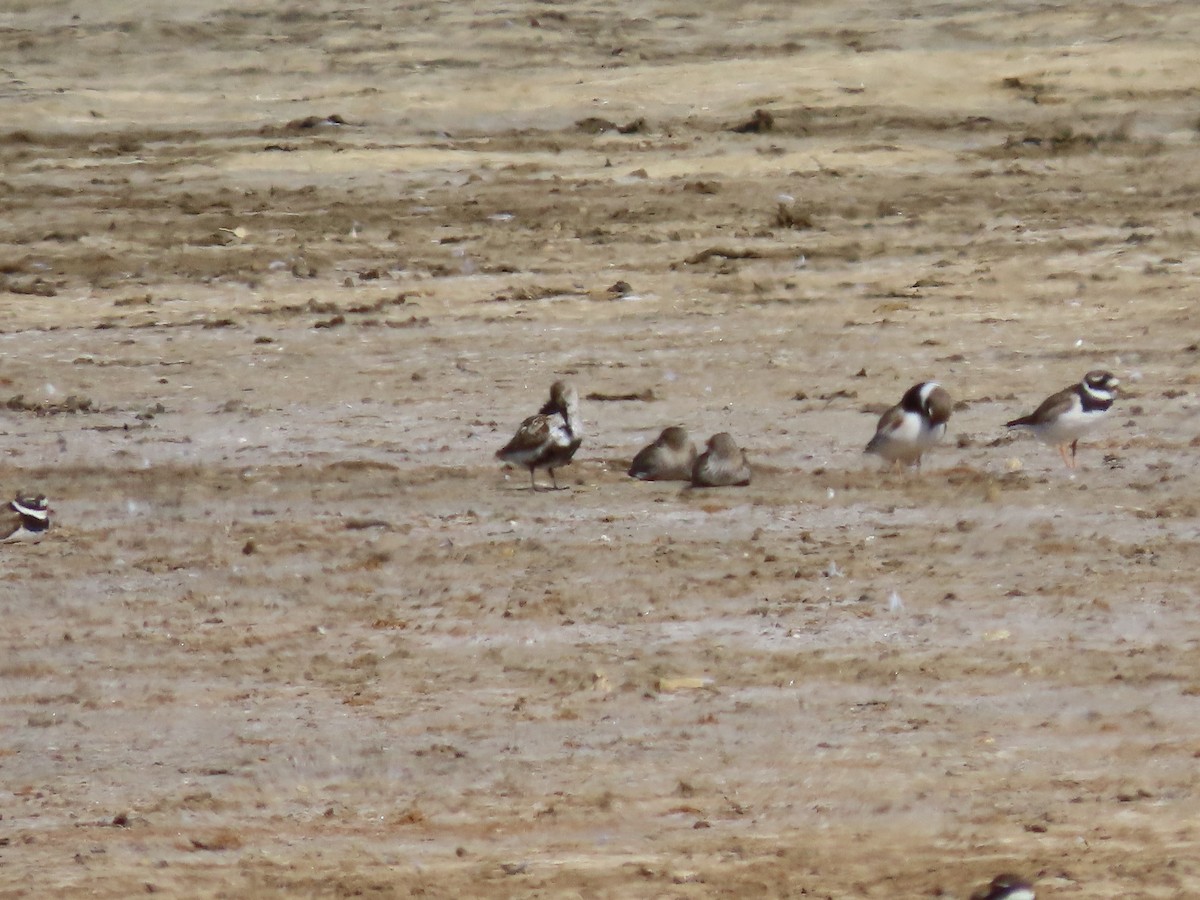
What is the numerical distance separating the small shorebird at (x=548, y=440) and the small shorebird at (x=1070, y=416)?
98.0 inches

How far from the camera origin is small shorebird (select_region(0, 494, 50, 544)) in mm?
10852

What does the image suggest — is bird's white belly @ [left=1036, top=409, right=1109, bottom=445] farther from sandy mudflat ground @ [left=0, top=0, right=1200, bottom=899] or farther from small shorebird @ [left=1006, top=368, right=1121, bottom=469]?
sandy mudflat ground @ [left=0, top=0, right=1200, bottom=899]

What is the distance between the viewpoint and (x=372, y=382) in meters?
14.4

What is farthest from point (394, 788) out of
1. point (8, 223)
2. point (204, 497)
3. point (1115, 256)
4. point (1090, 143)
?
point (1090, 143)

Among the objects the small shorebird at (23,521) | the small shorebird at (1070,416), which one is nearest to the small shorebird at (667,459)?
the small shorebird at (1070,416)

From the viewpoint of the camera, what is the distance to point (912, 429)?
11.6 metres

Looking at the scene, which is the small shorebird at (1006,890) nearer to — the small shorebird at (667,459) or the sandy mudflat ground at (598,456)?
the sandy mudflat ground at (598,456)

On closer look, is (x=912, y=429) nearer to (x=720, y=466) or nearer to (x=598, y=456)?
(x=720, y=466)

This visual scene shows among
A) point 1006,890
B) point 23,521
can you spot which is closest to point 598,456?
point 23,521

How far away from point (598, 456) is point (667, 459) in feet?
3.23

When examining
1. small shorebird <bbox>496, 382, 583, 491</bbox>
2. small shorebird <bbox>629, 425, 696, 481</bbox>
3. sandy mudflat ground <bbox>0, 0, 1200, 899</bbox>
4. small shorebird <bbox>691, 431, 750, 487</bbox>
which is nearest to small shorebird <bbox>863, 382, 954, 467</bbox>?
sandy mudflat ground <bbox>0, 0, 1200, 899</bbox>

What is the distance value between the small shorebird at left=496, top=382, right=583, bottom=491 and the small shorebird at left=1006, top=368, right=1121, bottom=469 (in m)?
2.49

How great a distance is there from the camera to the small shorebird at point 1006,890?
6.32m

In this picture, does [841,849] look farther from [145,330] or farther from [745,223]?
[745,223]
